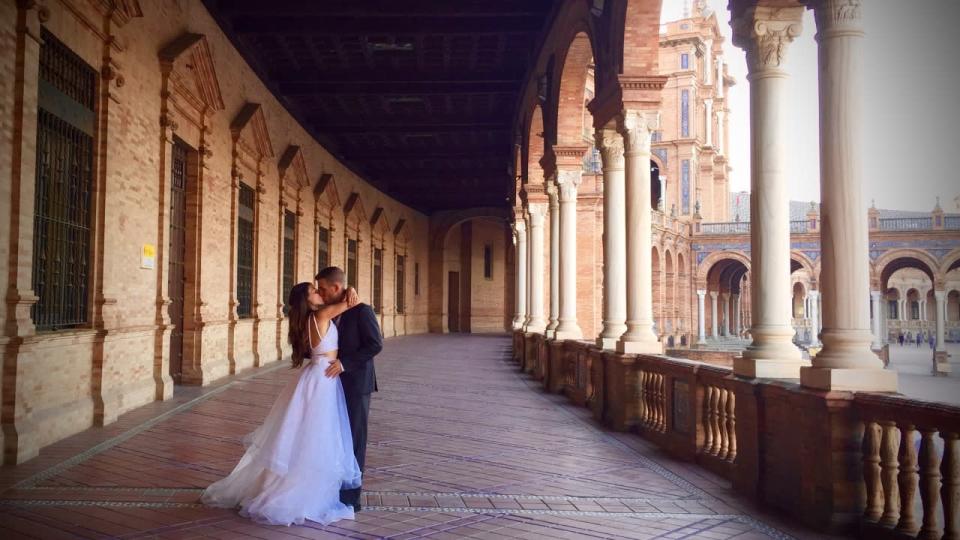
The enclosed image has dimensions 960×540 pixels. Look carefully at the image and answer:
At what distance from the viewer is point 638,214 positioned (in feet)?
29.8

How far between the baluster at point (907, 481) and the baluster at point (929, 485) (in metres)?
0.13

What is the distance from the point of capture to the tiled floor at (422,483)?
182 inches

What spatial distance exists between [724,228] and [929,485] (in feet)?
144

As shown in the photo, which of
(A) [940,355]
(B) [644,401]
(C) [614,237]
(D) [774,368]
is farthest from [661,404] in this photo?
(A) [940,355]

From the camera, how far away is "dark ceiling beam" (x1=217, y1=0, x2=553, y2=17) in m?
13.2

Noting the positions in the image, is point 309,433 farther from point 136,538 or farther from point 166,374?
point 166,374

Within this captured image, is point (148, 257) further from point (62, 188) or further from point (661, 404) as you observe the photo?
point (661, 404)

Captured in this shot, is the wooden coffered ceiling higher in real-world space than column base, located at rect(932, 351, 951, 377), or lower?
higher

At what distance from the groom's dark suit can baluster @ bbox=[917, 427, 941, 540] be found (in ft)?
10.5

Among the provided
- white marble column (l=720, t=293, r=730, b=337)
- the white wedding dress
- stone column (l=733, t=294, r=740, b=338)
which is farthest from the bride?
stone column (l=733, t=294, r=740, b=338)

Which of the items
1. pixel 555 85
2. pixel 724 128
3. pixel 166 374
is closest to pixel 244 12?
pixel 555 85

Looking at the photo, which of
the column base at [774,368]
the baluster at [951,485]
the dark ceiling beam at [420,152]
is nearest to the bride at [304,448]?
the column base at [774,368]

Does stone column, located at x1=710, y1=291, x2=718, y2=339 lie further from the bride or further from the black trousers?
the bride

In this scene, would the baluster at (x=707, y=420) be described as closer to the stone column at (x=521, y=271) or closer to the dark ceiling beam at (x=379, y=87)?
the dark ceiling beam at (x=379, y=87)
